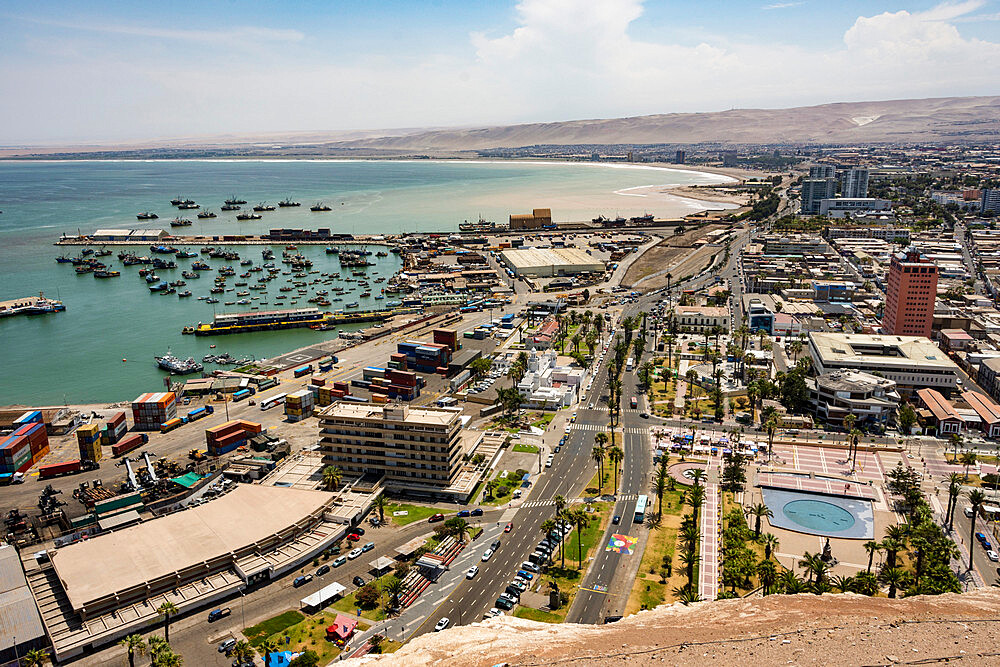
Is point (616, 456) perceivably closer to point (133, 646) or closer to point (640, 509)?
point (640, 509)

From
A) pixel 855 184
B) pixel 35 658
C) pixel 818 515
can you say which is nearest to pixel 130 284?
pixel 35 658

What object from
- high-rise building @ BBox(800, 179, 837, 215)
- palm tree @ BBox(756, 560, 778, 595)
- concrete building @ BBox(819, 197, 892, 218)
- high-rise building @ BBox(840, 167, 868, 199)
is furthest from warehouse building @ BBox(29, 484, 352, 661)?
high-rise building @ BBox(840, 167, 868, 199)

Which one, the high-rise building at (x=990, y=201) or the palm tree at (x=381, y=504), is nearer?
the palm tree at (x=381, y=504)

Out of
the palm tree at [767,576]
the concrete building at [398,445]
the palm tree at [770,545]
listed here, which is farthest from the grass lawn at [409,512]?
the palm tree at [770,545]

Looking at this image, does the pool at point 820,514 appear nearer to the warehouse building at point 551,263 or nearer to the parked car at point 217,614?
the parked car at point 217,614

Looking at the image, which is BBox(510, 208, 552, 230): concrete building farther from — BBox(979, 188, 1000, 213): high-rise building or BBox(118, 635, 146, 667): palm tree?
BBox(118, 635, 146, 667): palm tree

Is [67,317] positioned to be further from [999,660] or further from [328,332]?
[999,660]

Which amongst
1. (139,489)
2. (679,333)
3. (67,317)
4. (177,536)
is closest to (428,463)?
(177,536)
